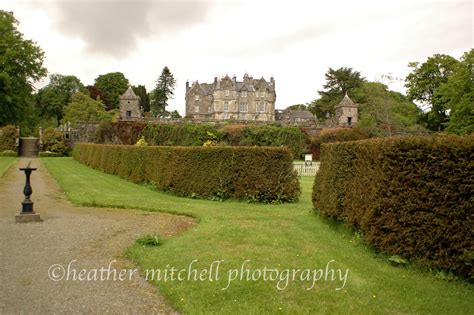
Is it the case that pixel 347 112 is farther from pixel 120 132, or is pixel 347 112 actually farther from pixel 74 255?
pixel 74 255

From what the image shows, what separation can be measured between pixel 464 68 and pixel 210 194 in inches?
1550

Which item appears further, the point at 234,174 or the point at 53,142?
the point at 53,142

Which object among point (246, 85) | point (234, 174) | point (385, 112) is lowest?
point (234, 174)

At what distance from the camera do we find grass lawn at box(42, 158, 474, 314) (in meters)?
4.77

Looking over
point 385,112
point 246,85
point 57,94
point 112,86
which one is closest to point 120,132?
point 385,112

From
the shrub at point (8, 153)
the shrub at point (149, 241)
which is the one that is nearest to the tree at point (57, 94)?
the shrub at point (8, 153)

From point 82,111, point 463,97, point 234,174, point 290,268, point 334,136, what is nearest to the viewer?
point 290,268

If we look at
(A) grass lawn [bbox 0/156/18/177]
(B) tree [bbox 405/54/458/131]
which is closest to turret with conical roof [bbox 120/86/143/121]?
(A) grass lawn [bbox 0/156/18/177]

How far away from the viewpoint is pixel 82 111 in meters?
71.4

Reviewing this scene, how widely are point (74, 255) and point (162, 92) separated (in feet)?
281

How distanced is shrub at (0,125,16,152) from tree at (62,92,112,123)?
22944mm

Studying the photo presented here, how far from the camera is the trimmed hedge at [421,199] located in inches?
232

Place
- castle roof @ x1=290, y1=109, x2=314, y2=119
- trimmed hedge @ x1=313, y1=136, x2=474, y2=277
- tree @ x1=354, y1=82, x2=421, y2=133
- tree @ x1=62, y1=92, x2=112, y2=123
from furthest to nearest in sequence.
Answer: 1. castle roof @ x1=290, y1=109, x2=314, y2=119
2. tree @ x1=62, y1=92, x2=112, y2=123
3. tree @ x1=354, y1=82, x2=421, y2=133
4. trimmed hedge @ x1=313, y1=136, x2=474, y2=277

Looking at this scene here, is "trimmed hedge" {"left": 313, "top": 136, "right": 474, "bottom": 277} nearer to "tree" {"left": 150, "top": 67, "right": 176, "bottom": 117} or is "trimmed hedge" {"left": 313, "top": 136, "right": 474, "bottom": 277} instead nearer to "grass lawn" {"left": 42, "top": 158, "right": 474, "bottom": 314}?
"grass lawn" {"left": 42, "top": 158, "right": 474, "bottom": 314}
